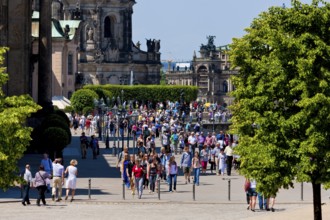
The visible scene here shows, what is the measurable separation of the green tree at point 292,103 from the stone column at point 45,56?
2962cm

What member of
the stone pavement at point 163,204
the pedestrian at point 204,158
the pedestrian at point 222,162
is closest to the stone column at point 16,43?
the stone pavement at point 163,204

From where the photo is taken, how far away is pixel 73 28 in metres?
117

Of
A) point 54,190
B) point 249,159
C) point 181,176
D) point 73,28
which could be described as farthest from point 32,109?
point 73,28

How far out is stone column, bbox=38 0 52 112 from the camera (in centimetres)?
5859

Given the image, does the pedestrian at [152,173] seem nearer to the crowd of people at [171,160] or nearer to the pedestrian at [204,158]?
the crowd of people at [171,160]

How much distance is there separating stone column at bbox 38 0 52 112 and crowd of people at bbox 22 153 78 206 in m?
20.3

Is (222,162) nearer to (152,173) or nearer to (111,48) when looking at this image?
(152,173)

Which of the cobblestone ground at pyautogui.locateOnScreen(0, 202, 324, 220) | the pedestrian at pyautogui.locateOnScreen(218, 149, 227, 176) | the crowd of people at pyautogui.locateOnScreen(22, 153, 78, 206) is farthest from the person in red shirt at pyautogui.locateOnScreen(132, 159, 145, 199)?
the pedestrian at pyautogui.locateOnScreen(218, 149, 227, 176)

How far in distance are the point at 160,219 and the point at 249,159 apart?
12.5ft

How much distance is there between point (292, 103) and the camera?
2902cm

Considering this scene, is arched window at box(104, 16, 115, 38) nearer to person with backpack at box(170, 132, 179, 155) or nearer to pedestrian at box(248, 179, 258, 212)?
person with backpack at box(170, 132, 179, 155)

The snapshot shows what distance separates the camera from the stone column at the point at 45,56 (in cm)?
5859

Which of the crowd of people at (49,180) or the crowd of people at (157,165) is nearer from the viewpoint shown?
the crowd of people at (49,180)

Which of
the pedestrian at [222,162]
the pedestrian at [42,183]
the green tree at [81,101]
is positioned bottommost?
the pedestrian at [42,183]
